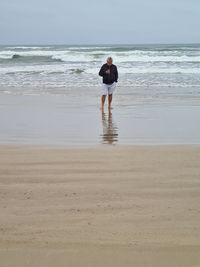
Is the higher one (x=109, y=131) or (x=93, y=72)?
(x=93, y=72)

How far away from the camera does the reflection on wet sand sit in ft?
17.0

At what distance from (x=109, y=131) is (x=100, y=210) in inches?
129

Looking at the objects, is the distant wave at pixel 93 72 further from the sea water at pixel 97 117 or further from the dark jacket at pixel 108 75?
the dark jacket at pixel 108 75

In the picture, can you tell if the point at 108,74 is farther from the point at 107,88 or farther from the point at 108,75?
the point at 107,88

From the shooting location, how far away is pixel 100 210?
2.65 meters

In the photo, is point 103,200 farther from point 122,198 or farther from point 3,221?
point 3,221

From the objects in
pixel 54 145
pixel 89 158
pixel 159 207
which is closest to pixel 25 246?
pixel 159 207

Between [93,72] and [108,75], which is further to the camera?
[93,72]

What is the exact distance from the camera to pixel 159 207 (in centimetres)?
271

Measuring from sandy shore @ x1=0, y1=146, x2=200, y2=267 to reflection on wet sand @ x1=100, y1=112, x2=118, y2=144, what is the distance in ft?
3.30

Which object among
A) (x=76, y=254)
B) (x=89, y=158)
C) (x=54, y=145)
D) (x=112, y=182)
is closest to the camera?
(x=76, y=254)

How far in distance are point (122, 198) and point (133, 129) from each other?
10.5 feet

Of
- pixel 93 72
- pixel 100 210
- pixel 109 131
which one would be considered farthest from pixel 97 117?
pixel 93 72

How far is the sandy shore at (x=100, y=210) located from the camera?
6.79 feet
